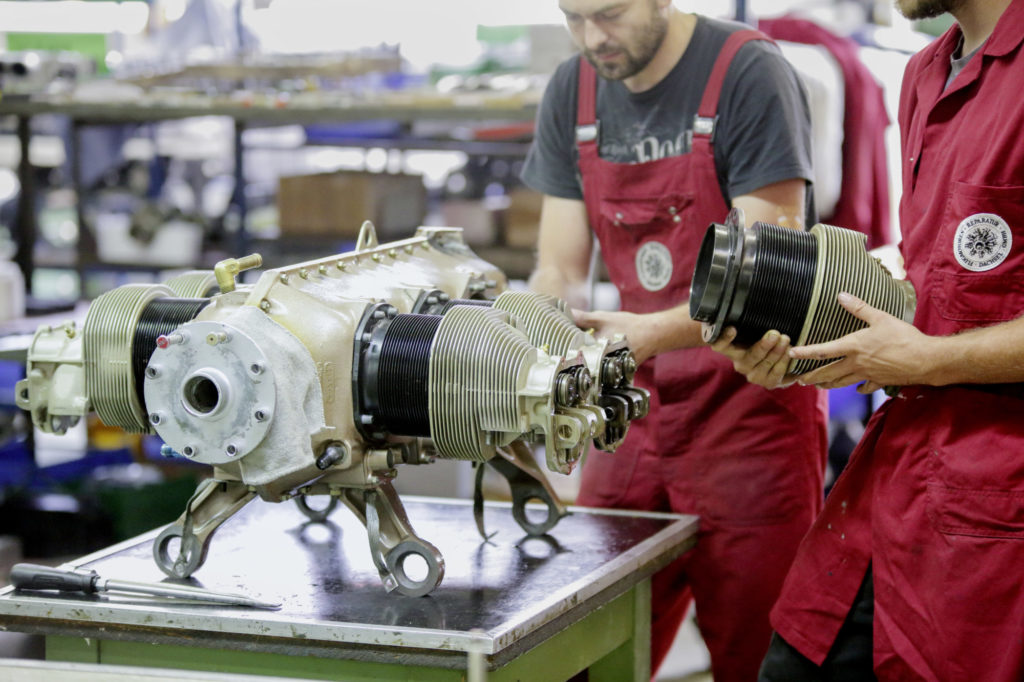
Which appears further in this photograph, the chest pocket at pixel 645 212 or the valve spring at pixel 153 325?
the chest pocket at pixel 645 212

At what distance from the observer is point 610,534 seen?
1.77 meters

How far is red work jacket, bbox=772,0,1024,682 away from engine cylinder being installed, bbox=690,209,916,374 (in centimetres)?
9

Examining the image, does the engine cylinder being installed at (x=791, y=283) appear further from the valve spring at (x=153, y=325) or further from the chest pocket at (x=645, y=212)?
the valve spring at (x=153, y=325)

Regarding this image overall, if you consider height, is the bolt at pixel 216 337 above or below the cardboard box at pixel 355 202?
above

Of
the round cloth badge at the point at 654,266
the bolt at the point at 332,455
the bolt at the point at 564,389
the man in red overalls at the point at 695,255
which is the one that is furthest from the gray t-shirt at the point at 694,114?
the bolt at the point at 332,455

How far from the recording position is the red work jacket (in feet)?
4.66

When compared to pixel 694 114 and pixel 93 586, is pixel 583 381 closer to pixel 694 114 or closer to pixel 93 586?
pixel 93 586

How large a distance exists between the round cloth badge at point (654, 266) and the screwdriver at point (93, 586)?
90cm

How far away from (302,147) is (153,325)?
3.41 meters

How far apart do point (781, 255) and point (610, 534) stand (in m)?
0.54

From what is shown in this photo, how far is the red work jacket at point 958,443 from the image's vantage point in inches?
55.9

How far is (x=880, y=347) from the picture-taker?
144 centimetres

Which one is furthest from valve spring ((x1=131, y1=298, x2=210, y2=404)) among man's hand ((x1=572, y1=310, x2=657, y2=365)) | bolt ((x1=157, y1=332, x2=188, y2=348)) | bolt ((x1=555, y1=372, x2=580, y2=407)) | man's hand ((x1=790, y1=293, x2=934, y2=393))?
man's hand ((x1=790, y1=293, x2=934, y2=393))

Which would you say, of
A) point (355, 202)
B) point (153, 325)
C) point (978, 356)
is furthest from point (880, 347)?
point (355, 202)
